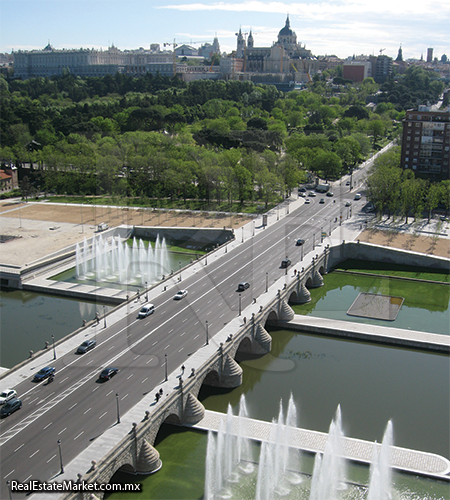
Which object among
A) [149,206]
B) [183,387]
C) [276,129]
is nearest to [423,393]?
[183,387]

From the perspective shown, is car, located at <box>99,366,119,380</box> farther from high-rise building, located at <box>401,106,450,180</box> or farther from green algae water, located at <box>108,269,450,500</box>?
high-rise building, located at <box>401,106,450,180</box>

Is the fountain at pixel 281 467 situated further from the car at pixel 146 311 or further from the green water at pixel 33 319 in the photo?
the green water at pixel 33 319

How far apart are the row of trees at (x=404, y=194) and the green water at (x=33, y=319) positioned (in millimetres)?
46397

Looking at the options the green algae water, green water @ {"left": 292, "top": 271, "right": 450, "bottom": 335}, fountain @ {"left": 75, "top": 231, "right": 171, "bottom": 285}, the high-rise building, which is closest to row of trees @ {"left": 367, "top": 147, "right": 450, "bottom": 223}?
the high-rise building

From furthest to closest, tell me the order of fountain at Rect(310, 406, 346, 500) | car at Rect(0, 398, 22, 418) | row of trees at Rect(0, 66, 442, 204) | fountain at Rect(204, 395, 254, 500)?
row of trees at Rect(0, 66, 442, 204)
car at Rect(0, 398, 22, 418)
fountain at Rect(204, 395, 254, 500)
fountain at Rect(310, 406, 346, 500)

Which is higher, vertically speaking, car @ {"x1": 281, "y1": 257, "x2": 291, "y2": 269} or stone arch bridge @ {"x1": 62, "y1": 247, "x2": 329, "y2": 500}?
car @ {"x1": 281, "y1": 257, "x2": 291, "y2": 269}

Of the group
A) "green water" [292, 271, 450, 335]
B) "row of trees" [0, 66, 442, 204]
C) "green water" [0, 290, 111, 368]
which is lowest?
"green water" [0, 290, 111, 368]

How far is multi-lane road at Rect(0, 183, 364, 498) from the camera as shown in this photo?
105 feet

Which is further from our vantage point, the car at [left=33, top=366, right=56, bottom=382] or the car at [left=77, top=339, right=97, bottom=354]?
the car at [left=77, top=339, right=97, bottom=354]

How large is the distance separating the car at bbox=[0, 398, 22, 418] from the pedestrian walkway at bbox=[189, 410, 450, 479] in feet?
36.9

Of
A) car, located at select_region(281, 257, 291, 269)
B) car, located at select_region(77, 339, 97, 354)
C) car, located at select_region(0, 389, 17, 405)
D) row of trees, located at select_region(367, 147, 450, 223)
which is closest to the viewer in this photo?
car, located at select_region(0, 389, 17, 405)

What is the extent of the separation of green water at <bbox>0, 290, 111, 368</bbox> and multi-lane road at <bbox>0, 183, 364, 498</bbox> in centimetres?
726

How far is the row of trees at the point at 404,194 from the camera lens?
81.1 metres

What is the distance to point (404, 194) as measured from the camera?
80.8 meters
